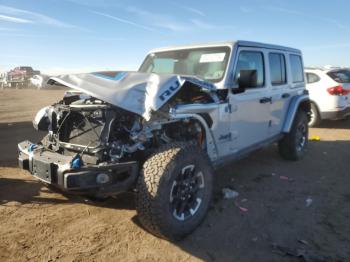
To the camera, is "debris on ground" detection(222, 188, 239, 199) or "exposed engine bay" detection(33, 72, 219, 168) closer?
"exposed engine bay" detection(33, 72, 219, 168)

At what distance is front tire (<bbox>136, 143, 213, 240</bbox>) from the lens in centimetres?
308

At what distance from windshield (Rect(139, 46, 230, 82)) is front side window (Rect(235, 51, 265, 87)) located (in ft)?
0.73

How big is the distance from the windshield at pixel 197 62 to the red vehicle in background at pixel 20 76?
3241 centimetres

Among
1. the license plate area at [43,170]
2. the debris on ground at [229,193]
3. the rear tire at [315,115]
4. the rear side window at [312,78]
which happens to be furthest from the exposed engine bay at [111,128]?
the rear side window at [312,78]

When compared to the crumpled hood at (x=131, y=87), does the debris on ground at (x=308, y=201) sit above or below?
below

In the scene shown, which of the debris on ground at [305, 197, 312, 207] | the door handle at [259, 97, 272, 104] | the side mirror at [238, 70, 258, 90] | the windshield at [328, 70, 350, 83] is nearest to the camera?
the side mirror at [238, 70, 258, 90]

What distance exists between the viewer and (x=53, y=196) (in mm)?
4461

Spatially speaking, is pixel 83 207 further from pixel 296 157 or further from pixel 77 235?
pixel 296 157

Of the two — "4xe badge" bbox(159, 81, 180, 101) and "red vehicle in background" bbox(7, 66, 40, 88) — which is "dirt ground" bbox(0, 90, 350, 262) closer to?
"4xe badge" bbox(159, 81, 180, 101)

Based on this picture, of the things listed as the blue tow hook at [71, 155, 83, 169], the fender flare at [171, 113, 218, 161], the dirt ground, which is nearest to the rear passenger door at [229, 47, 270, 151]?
the fender flare at [171, 113, 218, 161]

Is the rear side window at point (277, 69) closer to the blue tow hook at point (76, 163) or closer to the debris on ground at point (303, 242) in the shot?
the debris on ground at point (303, 242)

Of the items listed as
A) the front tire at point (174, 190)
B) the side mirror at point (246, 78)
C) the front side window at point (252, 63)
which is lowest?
the front tire at point (174, 190)

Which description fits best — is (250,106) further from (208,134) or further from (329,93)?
(329,93)

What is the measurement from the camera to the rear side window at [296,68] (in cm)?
615
